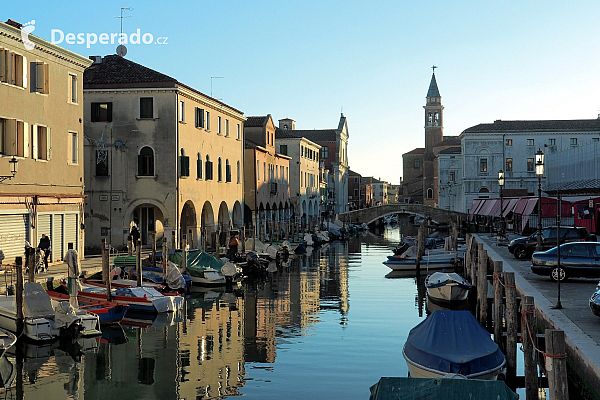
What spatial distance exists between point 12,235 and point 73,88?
7.40 m

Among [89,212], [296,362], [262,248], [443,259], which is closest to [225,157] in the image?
[262,248]

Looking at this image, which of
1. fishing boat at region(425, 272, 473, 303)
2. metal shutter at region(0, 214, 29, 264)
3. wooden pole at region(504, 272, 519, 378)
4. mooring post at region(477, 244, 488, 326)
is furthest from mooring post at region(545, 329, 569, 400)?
metal shutter at region(0, 214, 29, 264)

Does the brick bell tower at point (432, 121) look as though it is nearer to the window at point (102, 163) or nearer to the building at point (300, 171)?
the building at point (300, 171)

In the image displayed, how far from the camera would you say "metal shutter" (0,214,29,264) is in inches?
934

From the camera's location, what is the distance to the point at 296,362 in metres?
16.2

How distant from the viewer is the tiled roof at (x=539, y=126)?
254 ft

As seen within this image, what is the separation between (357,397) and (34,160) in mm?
17150

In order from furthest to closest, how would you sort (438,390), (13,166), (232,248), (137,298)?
1. (232,248)
2. (13,166)
3. (137,298)
4. (438,390)

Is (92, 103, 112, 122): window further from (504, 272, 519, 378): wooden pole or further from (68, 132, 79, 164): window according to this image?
(504, 272, 519, 378): wooden pole

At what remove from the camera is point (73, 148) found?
28.5 metres

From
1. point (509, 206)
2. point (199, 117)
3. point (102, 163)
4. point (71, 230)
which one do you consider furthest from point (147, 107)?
point (509, 206)

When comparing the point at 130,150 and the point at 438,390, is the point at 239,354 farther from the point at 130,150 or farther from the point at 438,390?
the point at 130,150

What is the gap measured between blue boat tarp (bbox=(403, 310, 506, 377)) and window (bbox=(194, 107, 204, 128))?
2673 centimetres

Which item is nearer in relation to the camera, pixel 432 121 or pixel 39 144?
pixel 39 144
